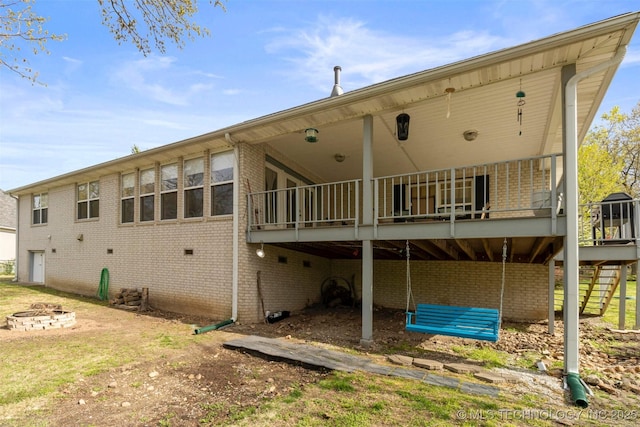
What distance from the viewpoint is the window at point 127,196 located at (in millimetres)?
10469

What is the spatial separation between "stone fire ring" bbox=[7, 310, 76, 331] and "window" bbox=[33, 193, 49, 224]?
8795mm

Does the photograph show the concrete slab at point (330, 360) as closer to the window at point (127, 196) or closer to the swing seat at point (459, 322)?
the swing seat at point (459, 322)

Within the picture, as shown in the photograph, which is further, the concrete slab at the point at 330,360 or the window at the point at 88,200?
the window at the point at 88,200

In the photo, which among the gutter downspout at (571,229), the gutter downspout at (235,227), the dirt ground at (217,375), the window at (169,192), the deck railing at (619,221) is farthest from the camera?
the window at (169,192)

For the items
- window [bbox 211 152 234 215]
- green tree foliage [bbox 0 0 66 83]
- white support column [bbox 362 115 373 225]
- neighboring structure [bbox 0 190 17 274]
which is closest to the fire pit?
window [bbox 211 152 234 215]

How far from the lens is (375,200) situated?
242 inches

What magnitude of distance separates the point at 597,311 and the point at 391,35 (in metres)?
10.7

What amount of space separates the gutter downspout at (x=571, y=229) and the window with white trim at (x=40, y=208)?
56.7ft

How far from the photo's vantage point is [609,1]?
5.14m

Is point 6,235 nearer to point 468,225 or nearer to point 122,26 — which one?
point 122,26

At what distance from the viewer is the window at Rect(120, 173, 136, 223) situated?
10469 millimetres

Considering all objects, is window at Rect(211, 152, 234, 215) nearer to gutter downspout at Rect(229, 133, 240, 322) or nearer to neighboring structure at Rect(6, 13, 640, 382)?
neighboring structure at Rect(6, 13, 640, 382)

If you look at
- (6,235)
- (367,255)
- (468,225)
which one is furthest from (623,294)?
(6,235)

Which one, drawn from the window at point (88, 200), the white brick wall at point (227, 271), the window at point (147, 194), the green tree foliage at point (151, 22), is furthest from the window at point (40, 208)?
the green tree foliage at point (151, 22)
